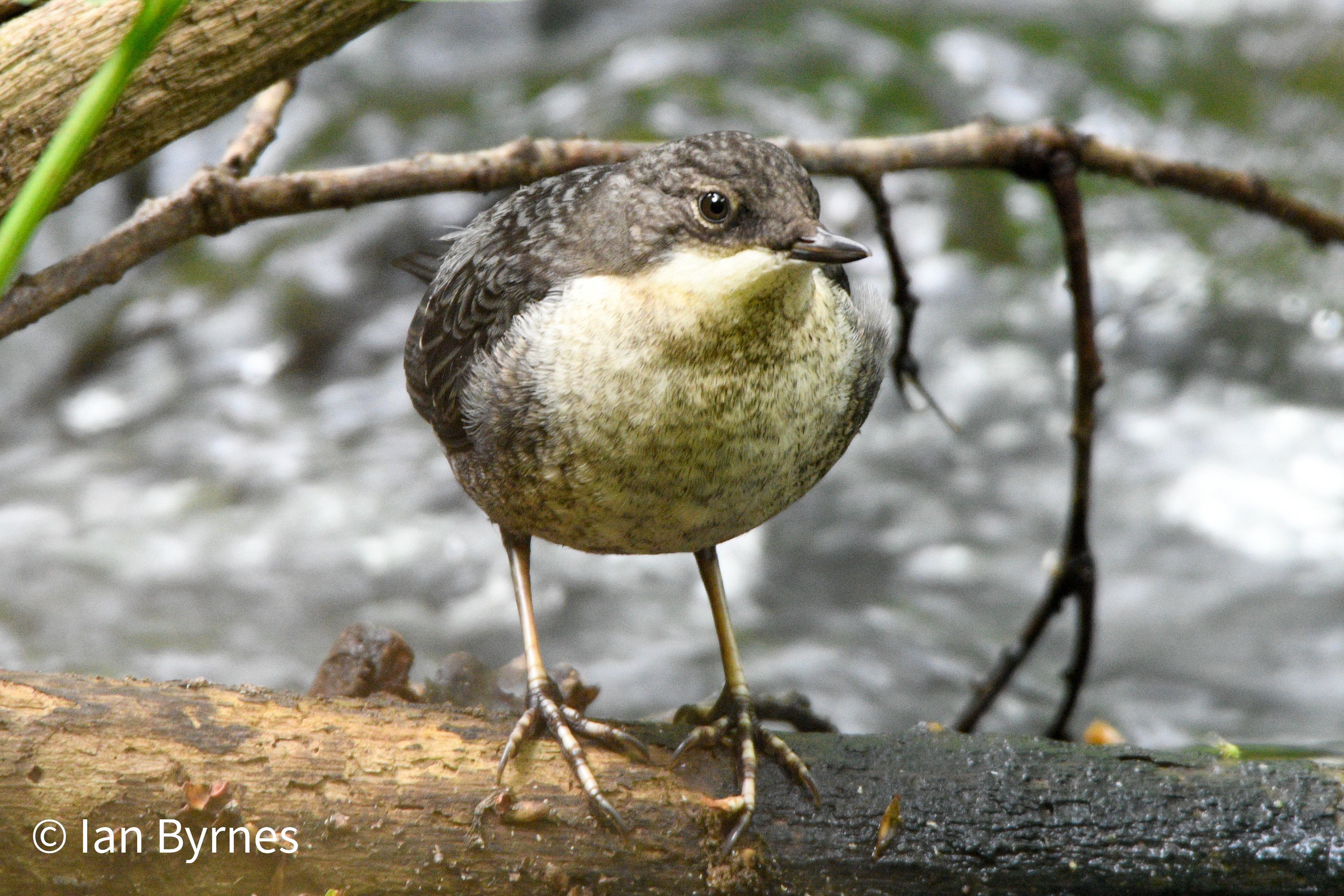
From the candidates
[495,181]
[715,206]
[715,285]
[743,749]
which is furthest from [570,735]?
[495,181]

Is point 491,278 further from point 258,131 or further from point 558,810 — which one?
point 558,810

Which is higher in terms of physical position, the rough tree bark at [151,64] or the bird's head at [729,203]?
the rough tree bark at [151,64]

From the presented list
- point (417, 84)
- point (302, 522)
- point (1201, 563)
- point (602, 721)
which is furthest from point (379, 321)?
point (602, 721)

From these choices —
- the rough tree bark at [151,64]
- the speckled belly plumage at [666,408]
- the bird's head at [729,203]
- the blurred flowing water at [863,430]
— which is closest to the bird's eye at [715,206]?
the bird's head at [729,203]

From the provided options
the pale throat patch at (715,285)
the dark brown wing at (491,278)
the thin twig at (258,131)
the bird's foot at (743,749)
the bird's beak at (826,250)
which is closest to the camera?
the bird's beak at (826,250)

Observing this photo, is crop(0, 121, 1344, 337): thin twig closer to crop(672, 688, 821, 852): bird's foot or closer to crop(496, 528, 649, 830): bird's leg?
crop(496, 528, 649, 830): bird's leg

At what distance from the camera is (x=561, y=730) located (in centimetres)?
262

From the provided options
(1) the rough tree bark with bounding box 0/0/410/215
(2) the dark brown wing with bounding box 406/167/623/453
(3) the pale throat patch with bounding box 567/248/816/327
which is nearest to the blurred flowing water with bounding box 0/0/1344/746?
(2) the dark brown wing with bounding box 406/167/623/453

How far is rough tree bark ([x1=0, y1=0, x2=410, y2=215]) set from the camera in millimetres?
2578

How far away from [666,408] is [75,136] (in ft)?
4.08

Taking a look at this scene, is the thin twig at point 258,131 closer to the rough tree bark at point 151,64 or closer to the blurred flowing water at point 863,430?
the rough tree bark at point 151,64

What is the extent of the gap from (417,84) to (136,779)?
8.53 m

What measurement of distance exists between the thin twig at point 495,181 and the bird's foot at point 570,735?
4.33 feet

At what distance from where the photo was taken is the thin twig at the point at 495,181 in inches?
112
